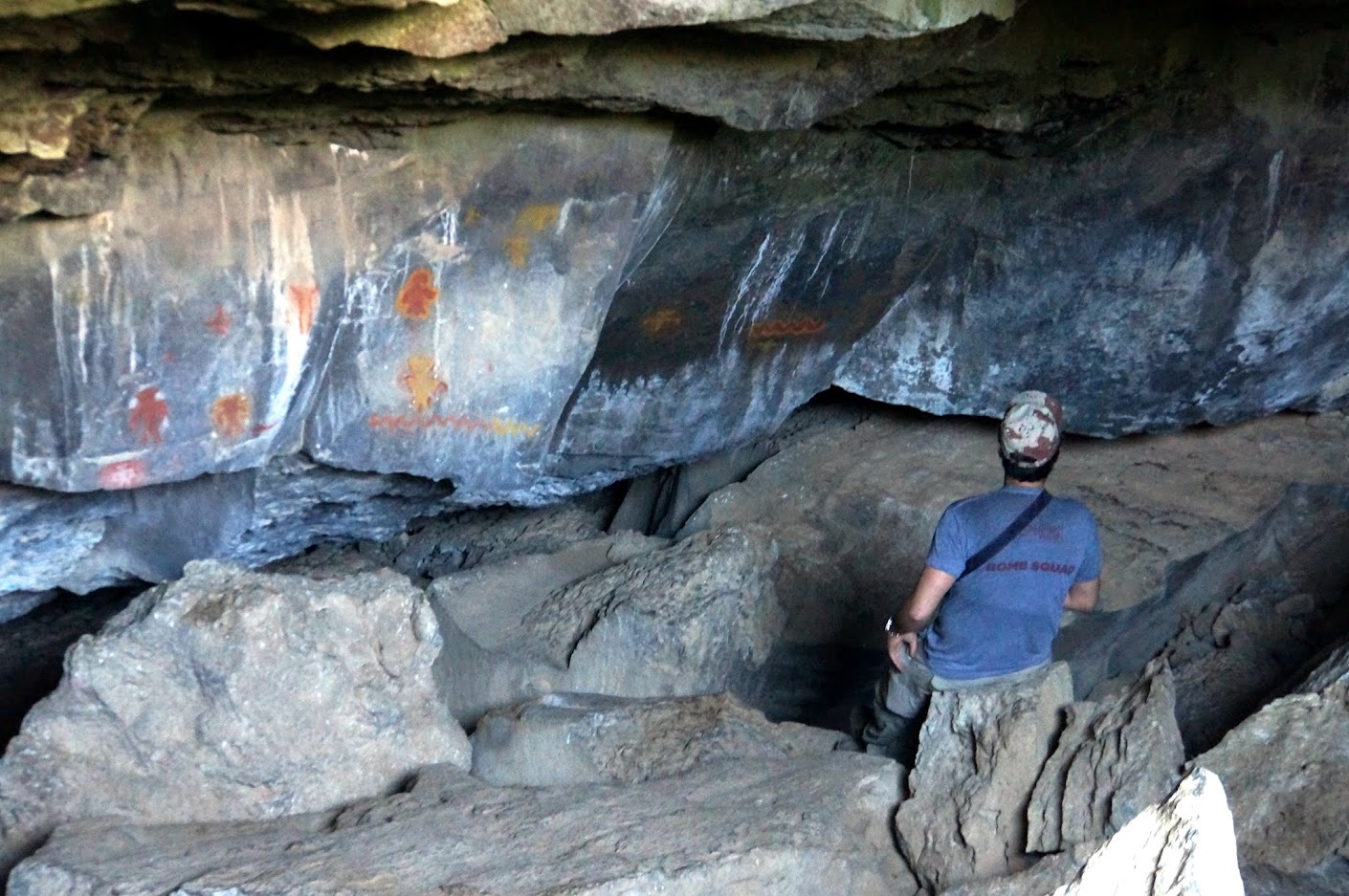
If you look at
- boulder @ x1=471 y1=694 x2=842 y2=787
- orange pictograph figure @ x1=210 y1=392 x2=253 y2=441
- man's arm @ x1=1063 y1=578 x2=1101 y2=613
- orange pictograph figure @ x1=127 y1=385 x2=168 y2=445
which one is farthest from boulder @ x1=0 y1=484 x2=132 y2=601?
man's arm @ x1=1063 y1=578 x2=1101 y2=613

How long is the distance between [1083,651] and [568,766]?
2421mm

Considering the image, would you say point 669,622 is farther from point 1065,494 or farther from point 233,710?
point 233,710

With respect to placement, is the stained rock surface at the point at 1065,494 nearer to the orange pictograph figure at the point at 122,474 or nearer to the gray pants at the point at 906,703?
the gray pants at the point at 906,703

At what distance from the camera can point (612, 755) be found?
4.37 metres

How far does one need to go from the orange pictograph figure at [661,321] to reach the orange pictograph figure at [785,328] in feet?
1.28

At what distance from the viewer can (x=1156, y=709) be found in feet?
11.3

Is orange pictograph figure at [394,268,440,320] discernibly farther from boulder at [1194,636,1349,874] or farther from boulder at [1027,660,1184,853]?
boulder at [1194,636,1349,874]

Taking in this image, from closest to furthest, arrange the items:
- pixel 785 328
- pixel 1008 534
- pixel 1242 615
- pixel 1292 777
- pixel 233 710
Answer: pixel 1292 777
pixel 1008 534
pixel 233 710
pixel 785 328
pixel 1242 615

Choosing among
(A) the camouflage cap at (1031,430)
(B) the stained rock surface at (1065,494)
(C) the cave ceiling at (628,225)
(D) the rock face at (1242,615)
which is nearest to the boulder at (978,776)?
(A) the camouflage cap at (1031,430)

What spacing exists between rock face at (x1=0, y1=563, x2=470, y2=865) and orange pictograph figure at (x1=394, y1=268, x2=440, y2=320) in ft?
2.92

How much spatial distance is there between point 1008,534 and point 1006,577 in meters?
0.12

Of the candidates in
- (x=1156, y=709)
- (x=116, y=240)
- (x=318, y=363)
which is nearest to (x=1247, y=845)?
(x=1156, y=709)

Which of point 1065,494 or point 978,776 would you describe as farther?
point 1065,494

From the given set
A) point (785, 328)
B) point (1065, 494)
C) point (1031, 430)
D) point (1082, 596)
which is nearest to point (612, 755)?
point (1082, 596)
